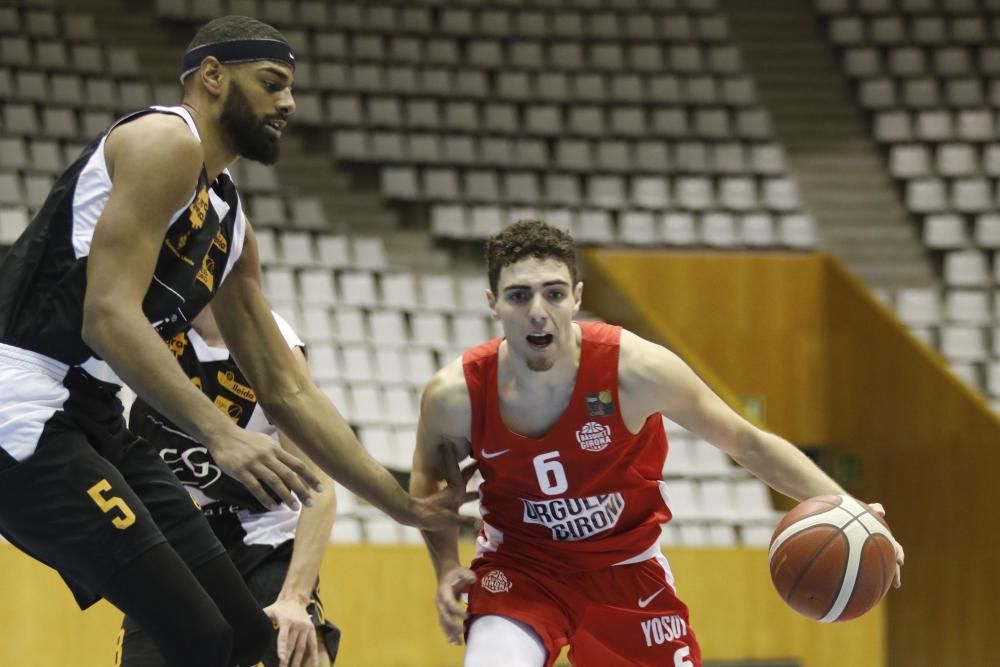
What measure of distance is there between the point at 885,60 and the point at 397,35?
480cm

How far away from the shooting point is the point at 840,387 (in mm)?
12055

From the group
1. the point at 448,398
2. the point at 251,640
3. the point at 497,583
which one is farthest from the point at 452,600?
the point at 251,640

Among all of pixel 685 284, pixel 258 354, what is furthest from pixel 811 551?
pixel 685 284

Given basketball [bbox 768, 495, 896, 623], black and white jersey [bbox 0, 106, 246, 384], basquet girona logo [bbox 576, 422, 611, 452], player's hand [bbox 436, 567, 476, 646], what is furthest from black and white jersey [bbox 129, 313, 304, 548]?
basketball [bbox 768, 495, 896, 623]

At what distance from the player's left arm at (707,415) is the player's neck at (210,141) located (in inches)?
54.4

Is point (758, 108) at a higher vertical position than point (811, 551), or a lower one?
higher

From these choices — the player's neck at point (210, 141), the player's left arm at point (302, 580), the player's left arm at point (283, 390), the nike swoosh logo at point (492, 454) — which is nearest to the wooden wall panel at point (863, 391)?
the nike swoosh logo at point (492, 454)

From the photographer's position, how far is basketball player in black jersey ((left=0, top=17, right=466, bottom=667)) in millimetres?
3008

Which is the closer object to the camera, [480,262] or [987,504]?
[987,504]

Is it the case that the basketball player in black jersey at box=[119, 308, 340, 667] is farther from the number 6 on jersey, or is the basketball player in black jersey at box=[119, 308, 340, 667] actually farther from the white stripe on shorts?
the white stripe on shorts

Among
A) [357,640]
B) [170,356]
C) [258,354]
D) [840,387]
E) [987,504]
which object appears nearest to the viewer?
[170,356]

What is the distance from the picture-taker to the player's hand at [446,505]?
386cm

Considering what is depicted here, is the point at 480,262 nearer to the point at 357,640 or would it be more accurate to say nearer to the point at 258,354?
the point at 357,640

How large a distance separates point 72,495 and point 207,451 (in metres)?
1.17
